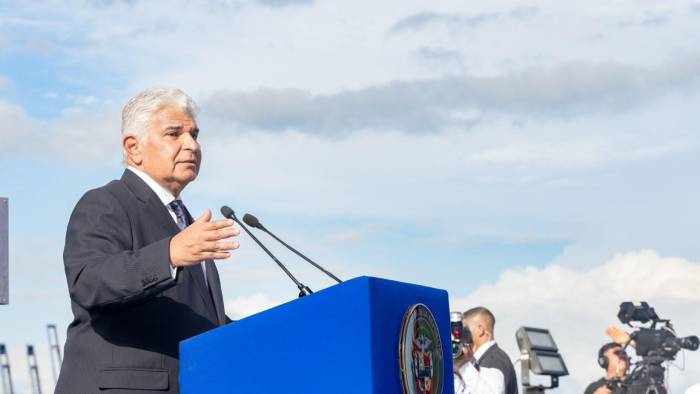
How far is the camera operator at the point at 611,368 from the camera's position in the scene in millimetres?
11492

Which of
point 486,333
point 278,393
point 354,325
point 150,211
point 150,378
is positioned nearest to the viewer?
point 354,325

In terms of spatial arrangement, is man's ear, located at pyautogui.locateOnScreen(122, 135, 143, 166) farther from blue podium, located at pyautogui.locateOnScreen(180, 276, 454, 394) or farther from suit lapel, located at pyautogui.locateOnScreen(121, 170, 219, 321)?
blue podium, located at pyautogui.locateOnScreen(180, 276, 454, 394)

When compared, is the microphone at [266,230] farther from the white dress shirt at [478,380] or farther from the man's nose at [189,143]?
the white dress shirt at [478,380]

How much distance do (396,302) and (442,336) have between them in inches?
13.8

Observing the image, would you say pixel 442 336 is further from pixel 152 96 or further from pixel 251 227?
pixel 152 96

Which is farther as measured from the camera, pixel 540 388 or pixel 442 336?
pixel 540 388

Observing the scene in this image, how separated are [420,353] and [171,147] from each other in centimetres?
128

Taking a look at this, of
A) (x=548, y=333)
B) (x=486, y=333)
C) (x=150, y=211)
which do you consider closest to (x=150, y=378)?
(x=150, y=211)

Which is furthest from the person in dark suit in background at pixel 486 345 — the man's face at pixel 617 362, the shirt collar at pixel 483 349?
the man's face at pixel 617 362

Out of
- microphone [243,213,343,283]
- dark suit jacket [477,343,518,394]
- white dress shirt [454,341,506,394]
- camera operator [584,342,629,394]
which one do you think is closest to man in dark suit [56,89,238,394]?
microphone [243,213,343,283]

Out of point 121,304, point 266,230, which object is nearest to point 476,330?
point 266,230

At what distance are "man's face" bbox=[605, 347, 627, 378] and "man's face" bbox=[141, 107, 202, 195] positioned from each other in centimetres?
870

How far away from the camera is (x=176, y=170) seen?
12.8 ft

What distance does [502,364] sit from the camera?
10.1 m
